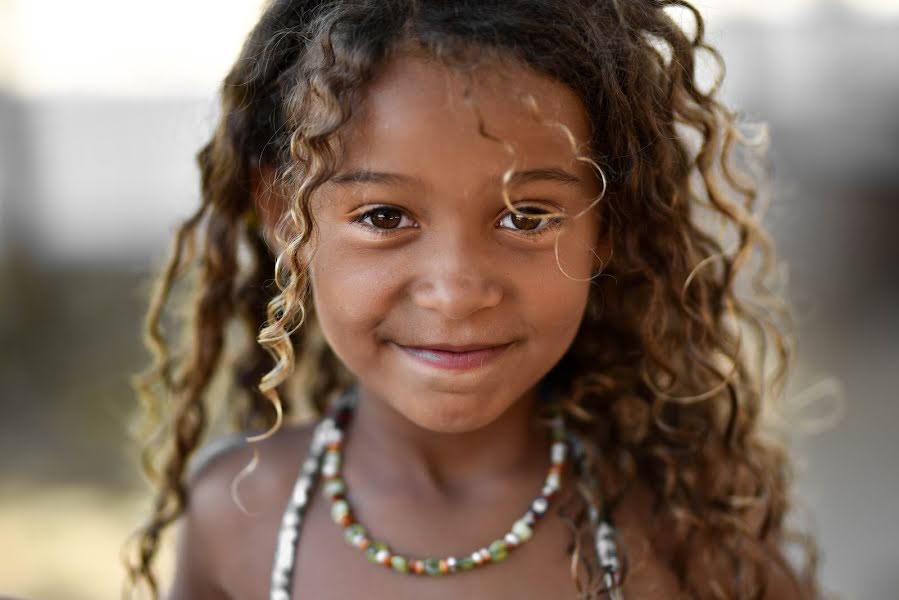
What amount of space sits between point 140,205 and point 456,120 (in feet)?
9.59

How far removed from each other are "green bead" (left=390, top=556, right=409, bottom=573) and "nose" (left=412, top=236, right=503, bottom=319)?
0.36 metres

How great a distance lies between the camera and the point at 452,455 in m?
→ 1.42

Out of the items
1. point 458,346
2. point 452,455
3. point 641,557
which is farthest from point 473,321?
point 641,557

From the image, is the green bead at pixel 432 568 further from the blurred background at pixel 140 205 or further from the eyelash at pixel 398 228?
the blurred background at pixel 140 205

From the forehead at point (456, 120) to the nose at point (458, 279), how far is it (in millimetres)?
86

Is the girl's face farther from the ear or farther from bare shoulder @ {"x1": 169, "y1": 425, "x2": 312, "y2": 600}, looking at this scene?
bare shoulder @ {"x1": 169, "y1": 425, "x2": 312, "y2": 600}

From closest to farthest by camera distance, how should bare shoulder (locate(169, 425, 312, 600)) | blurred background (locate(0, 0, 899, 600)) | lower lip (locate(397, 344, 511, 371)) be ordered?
1. lower lip (locate(397, 344, 511, 371))
2. bare shoulder (locate(169, 425, 312, 600))
3. blurred background (locate(0, 0, 899, 600))

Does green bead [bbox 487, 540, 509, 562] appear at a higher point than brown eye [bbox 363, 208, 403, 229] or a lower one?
lower

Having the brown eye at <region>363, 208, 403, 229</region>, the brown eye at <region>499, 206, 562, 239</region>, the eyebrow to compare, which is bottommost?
the brown eye at <region>363, 208, 403, 229</region>

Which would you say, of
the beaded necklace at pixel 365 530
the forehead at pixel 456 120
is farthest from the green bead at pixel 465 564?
the forehead at pixel 456 120

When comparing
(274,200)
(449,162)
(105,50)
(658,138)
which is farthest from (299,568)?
(105,50)

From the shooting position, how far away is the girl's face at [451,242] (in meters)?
1.12

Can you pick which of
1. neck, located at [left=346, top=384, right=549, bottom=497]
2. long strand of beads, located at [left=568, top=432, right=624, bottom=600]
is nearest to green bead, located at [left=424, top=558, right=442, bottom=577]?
neck, located at [left=346, top=384, right=549, bottom=497]

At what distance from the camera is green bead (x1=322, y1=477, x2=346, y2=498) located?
141cm
